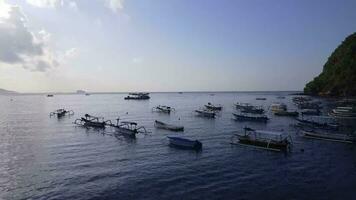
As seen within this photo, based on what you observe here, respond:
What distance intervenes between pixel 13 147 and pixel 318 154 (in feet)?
173

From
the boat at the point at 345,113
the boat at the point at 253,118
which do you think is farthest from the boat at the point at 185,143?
the boat at the point at 345,113

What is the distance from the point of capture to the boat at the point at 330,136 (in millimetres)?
68562

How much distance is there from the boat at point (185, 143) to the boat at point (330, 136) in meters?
26.2

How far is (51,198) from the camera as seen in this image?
36.3m

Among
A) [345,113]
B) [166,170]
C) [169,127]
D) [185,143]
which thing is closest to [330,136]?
[185,143]

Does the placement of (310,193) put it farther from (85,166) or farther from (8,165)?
(8,165)

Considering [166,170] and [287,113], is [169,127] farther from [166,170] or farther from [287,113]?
[287,113]

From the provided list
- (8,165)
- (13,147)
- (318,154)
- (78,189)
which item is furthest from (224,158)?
(13,147)

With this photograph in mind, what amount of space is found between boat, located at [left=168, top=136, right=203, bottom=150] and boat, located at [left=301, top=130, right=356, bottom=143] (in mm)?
26242

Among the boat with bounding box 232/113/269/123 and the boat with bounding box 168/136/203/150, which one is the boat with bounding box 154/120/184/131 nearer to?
the boat with bounding box 168/136/203/150

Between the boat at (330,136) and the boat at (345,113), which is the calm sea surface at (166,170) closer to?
the boat at (330,136)

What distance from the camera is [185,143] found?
62.5 meters

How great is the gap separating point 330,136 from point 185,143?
30034mm

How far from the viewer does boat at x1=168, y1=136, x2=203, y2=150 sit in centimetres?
6181
